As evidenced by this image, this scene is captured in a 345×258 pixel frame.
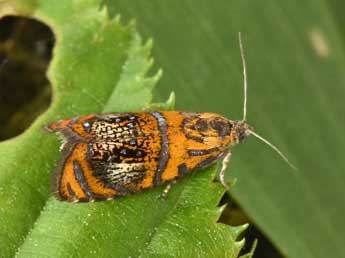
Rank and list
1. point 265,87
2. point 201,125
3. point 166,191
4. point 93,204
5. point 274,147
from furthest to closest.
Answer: point 265,87 < point 274,147 < point 201,125 < point 166,191 < point 93,204

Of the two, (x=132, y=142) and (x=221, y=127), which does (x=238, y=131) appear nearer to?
(x=221, y=127)

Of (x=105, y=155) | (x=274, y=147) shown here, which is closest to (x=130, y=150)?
(x=105, y=155)

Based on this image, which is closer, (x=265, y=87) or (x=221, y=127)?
(x=221, y=127)

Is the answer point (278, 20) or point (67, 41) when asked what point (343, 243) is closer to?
point (278, 20)

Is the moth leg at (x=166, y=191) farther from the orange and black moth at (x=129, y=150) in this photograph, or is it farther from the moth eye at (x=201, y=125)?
the moth eye at (x=201, y=125)

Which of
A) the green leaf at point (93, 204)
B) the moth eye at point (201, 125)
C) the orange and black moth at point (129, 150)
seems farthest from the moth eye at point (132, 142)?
the moth eye at point (201, 125)

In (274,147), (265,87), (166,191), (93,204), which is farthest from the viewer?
(265,87)

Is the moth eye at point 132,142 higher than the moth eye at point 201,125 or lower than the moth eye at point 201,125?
lower
